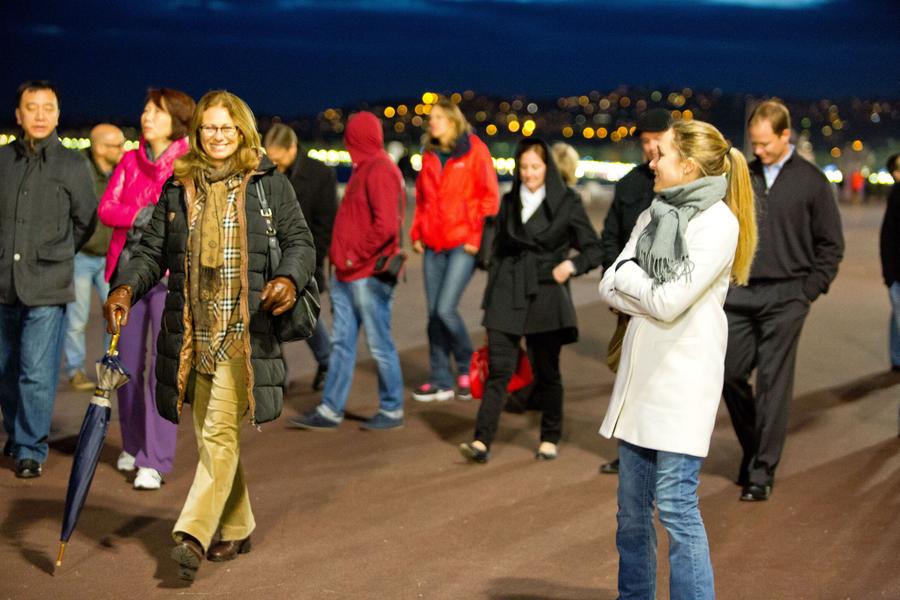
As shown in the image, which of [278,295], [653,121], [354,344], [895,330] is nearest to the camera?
[278,295]

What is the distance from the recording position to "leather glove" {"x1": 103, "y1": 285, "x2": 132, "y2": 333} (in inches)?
198

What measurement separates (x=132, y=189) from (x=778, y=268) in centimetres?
348

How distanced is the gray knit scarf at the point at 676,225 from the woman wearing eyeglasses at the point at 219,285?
1.56m

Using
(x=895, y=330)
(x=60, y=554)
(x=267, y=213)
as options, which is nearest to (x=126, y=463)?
(x=60, y=554)

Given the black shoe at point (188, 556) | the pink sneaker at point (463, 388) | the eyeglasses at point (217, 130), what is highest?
the eyeglasses at point (217, 130)

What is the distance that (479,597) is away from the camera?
16.7ft

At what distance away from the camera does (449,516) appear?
246 inches

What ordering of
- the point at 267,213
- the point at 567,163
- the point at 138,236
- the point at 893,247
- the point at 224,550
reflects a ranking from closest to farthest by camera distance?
the point at 267,213 → the point at 224,550 → the point at 138,236 → the point at 567,163 → the point at 893,247

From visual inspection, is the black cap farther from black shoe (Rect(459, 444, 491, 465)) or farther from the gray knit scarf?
the gray knit scarf

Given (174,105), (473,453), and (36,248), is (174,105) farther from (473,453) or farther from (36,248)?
(473,453)

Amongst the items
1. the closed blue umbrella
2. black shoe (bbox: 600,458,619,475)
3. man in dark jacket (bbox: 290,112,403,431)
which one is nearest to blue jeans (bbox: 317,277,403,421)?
man in dark jacket (bbox: 290,112,403,431)

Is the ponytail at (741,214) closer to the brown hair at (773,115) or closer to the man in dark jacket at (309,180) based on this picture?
the brown hair at (773,115)

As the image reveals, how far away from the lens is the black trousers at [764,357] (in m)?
6.77

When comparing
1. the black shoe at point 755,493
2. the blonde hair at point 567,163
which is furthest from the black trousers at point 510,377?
the blonde hair at point 567,163
